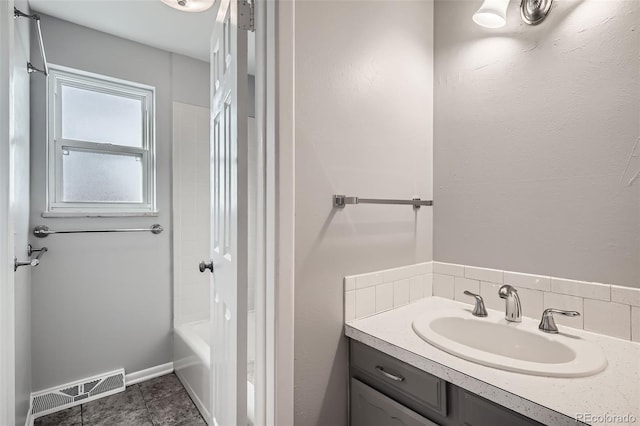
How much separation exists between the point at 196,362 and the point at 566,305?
1889 mm

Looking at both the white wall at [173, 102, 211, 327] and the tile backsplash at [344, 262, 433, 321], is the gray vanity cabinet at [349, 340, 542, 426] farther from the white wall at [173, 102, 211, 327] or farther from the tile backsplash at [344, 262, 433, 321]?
the white wall at [173, 102, 211, 327]

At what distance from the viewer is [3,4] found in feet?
3.43

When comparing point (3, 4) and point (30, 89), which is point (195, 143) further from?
point (3, 4)

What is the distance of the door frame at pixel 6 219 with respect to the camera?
3.43 ft

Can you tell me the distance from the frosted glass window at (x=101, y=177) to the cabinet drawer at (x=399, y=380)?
1.94 meters

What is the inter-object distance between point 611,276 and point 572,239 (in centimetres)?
15

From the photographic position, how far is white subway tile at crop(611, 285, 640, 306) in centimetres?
97

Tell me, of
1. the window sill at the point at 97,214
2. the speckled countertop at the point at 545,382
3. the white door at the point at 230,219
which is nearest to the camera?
the speckled countertop at the point at 545,382

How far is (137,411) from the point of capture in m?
1.87

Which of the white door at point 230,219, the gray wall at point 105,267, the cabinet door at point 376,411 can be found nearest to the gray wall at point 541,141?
the cabinet door at point 376,411

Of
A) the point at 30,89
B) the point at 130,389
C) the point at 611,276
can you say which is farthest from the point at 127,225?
the point at 611,276

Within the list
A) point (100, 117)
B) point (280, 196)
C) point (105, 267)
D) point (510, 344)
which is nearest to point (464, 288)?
point (510, 344)

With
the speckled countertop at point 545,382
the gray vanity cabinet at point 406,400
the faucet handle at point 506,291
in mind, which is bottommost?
the gray vanity cabinet at point 406,400

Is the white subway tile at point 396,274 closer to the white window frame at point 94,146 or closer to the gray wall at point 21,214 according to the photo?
the gray wall at point 21,214
